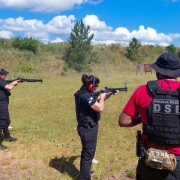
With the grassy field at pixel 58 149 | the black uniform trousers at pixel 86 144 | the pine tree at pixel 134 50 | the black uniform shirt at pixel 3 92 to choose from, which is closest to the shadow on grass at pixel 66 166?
the grassy field at pixel 58 149

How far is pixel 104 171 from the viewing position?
4.32 metres

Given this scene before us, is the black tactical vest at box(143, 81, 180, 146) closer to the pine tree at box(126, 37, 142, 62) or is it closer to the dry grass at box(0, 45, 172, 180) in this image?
the dry grass at box(0, 45, 172, 180)

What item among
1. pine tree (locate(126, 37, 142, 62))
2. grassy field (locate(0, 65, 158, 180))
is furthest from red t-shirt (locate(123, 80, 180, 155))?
pine tree (locate(126, 37, 142, 62))

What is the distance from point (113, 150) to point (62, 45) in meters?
29.0

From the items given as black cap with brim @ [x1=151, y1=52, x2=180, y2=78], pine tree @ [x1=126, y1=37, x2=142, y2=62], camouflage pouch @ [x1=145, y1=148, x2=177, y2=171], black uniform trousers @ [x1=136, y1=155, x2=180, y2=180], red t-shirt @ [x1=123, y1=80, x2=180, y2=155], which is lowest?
black uniform trousers @ [x1=136, y1=155, x2=180, y2=180]

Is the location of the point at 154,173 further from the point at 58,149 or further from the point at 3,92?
the point at 3,92

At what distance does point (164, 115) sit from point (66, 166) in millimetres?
2857

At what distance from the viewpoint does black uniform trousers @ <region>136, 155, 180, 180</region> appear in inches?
83.7

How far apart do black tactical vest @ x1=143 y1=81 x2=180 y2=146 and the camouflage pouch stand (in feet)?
0.30

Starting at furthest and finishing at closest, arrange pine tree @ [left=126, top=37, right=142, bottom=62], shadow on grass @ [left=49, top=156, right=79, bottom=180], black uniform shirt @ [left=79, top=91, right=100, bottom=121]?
pine tree @ [left=126, top=37, right=142, bottom=62]
shadow on grass @ [left=49, top=156, right=79, bottom=180]
black uniform shirt @ [left=79, top=91, right=100, bottom=121]

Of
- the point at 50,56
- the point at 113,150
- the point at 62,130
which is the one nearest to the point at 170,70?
the point at 113,150

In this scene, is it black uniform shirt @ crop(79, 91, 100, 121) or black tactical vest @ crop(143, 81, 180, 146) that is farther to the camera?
black uniform shirt @ crop(79, 91, 100, 121)

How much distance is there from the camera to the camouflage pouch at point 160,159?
206 centimetres

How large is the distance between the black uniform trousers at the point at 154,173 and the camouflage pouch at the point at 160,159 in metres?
0.07
